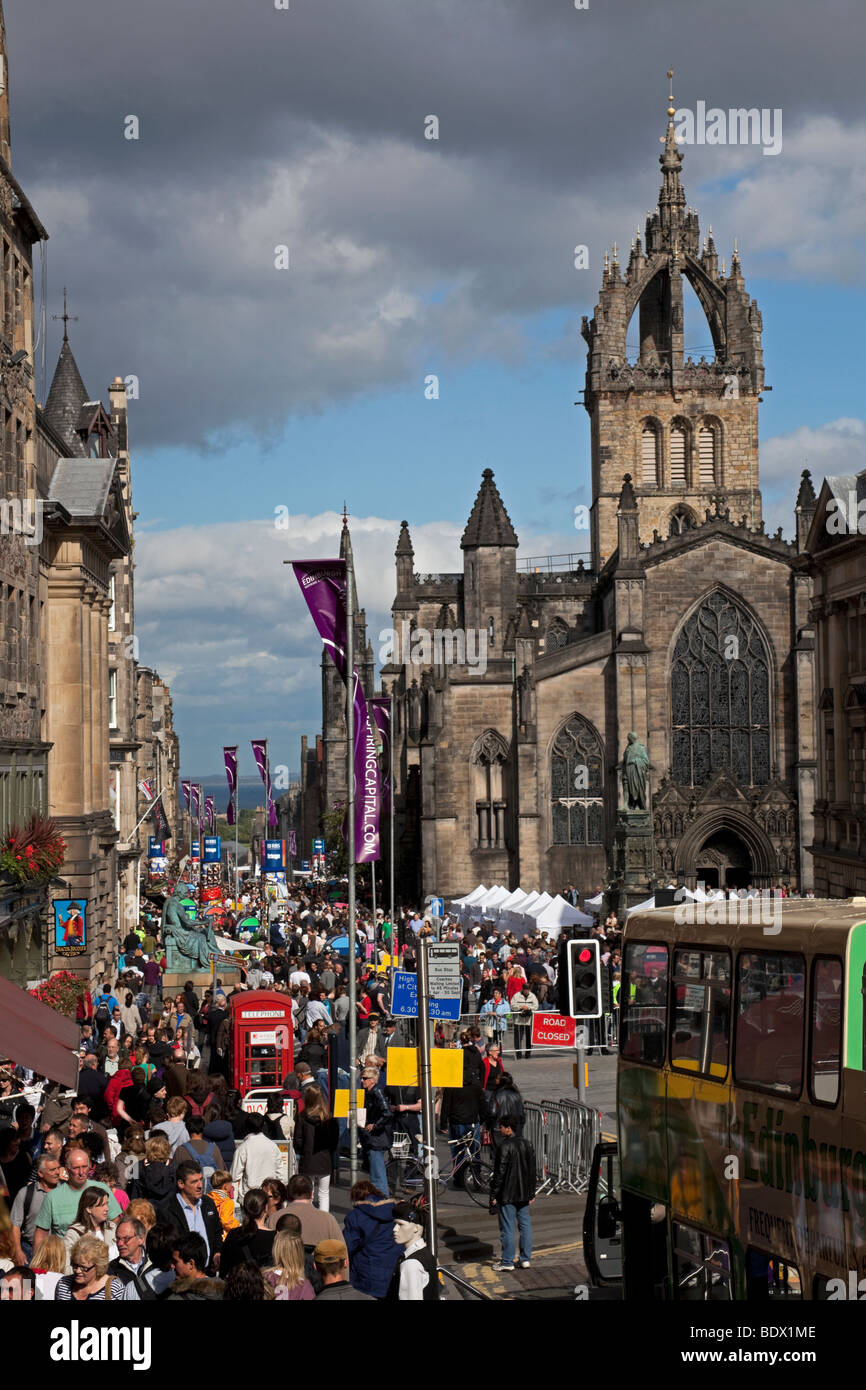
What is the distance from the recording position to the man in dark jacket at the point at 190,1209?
11.0 meters

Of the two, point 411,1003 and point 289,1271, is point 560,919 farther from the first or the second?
point 289,1271

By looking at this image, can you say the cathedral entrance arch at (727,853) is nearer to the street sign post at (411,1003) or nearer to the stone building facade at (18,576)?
the stone building facade at (18,576)

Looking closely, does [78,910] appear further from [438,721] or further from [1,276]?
[438,721]

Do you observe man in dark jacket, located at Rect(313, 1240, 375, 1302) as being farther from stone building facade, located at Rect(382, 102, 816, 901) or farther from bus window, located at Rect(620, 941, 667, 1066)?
stone building facade, located at Rect(382, 102, 816, 901)

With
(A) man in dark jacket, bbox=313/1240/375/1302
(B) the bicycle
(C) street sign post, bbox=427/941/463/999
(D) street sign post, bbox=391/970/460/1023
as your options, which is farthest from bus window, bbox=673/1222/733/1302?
(B) the bicycle

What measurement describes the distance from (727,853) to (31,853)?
→ 128 ft

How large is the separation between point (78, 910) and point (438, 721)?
3143 cm

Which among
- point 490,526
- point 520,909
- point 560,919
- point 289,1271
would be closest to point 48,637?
point 560,919

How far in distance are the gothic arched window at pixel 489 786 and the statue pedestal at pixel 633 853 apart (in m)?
11.2

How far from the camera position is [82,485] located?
3381 centimetres

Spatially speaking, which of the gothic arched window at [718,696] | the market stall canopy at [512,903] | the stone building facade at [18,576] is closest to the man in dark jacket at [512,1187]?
the stone building facade at [18,576]

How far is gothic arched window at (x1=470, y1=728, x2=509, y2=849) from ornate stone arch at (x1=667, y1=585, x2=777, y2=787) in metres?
6.17

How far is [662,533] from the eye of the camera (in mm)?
75750
